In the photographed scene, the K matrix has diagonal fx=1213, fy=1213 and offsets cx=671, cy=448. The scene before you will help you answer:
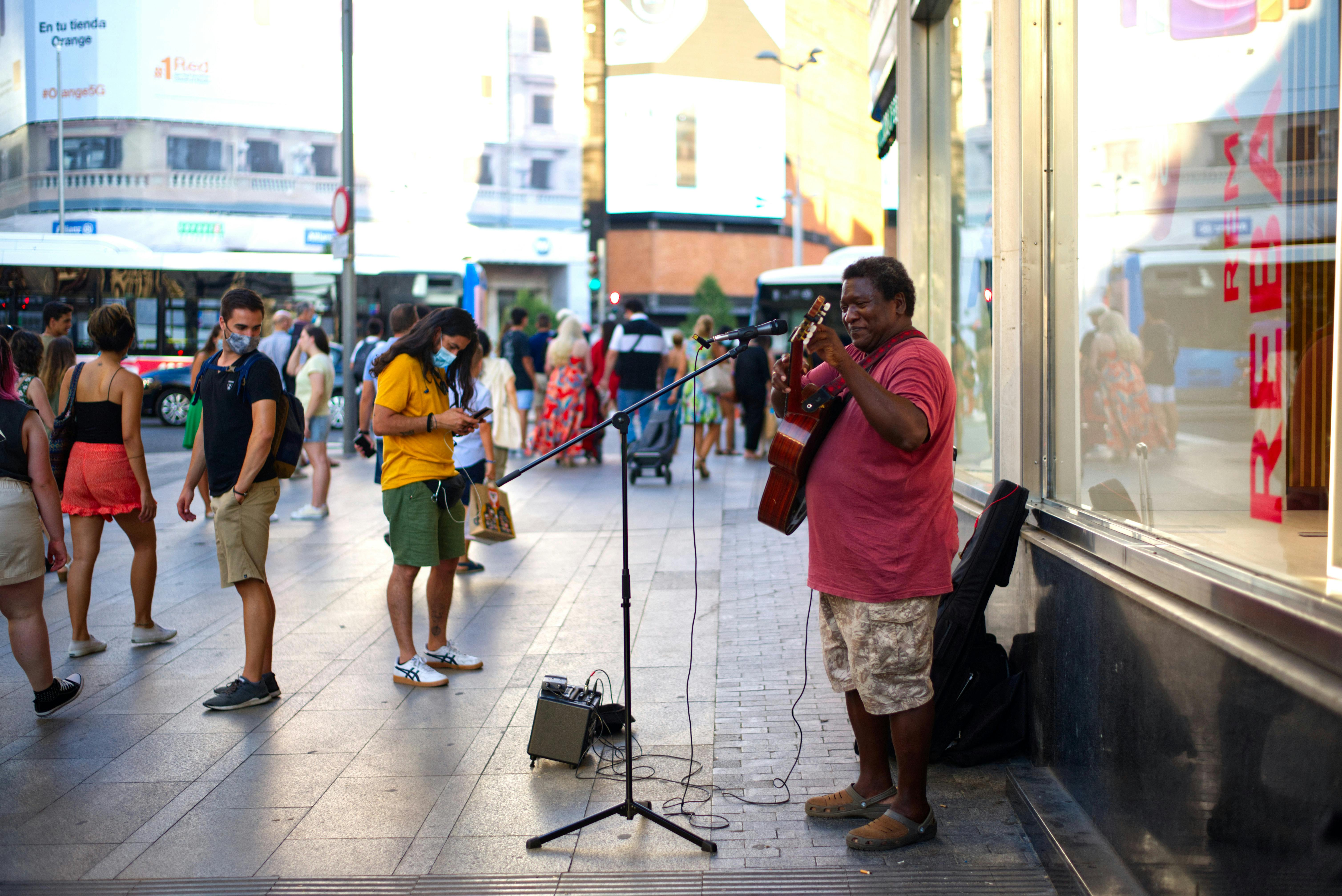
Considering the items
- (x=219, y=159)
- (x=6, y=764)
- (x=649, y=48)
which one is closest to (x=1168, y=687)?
(x=6, y=764)

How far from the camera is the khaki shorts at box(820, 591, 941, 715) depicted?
378 cm

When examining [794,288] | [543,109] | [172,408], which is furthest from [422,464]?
[543,109]

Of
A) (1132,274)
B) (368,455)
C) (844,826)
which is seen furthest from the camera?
(368,455)

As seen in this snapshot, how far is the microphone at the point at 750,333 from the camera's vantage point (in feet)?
12.2

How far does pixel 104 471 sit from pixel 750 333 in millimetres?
4233

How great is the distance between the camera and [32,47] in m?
39.8

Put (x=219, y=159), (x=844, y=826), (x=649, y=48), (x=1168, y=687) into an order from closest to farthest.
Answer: (x=1168, y=687) → (x=844, y=826) → (x=219, y=159) → (x=649, y=48)

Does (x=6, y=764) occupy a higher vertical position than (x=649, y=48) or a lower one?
lower

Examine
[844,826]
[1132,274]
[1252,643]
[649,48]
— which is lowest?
[844,826]

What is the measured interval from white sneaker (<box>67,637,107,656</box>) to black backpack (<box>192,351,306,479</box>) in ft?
5.42

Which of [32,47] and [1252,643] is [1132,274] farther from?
[32,47]

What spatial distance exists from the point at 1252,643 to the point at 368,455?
5.36 meters

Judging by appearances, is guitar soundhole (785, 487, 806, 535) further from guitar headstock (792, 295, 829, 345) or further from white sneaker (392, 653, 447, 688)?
white sneaker (392, 653, 447, 688)

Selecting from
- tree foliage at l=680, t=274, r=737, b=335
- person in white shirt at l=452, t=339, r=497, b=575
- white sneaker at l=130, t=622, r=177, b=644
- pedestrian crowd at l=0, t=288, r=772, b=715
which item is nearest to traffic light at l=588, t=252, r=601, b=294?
tree foliage at l=680, t=274, r=737, b=335
